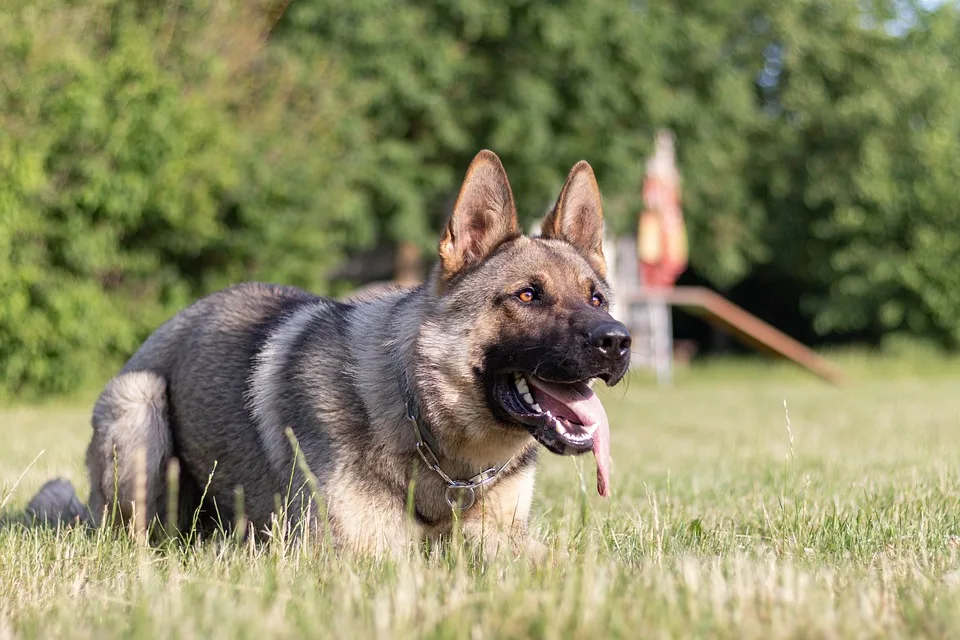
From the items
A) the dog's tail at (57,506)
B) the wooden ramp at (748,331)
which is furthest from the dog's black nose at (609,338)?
the wooden ramp at (748,331)

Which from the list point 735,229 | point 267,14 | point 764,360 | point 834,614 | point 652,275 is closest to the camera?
point 834,614

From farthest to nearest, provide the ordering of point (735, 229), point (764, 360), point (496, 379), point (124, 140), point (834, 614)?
point (735, 229), point (764, 360), point (124, 140), point (496, 379), point (834, 614)

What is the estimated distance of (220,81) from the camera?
51.1ft

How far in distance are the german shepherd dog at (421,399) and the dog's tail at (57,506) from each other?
201 millimetres

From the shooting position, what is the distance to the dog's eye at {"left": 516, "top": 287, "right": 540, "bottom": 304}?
4.09 m

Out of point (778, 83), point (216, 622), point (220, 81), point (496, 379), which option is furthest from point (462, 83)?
point (216, 622)

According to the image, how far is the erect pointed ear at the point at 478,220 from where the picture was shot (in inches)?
166

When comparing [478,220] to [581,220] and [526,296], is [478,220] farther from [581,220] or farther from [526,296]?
[581,220]

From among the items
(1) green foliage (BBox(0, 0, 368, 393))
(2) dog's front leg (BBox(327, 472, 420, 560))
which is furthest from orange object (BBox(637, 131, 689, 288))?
(2) dog's front leg (BBox(327, 472, 420, 560))

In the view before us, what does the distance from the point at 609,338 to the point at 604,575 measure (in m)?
1.27

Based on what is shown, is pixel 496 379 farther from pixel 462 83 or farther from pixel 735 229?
pixel 735 229

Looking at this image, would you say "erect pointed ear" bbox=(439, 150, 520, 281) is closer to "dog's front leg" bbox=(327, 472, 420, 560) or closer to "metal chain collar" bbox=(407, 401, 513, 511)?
"metal chain collar" bbox=(407, 401, 513, 511)

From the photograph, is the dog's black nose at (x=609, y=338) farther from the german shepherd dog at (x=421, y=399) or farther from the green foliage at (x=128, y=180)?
the green foliage at (x=128, y=180)

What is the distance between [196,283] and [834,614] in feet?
47.5
